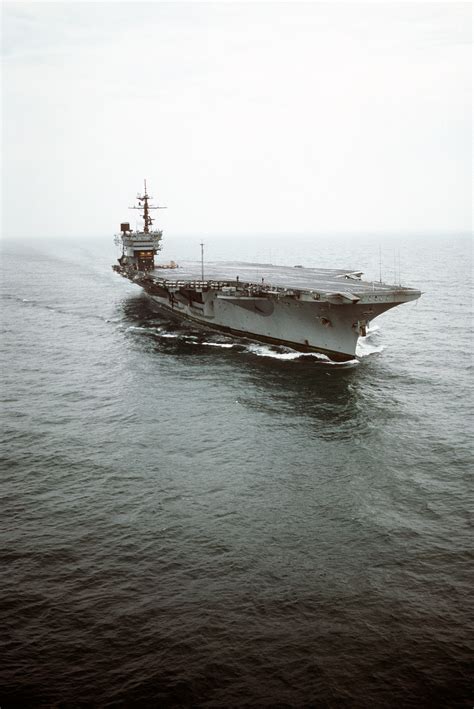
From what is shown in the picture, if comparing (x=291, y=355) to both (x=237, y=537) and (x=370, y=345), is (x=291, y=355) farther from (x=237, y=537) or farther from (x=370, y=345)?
(x=237, y=537)

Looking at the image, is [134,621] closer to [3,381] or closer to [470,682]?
[470,682]

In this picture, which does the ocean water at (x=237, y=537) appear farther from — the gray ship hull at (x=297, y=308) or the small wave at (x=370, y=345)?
the small wave at (x=370, y=345)

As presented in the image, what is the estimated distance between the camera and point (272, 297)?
39062mm

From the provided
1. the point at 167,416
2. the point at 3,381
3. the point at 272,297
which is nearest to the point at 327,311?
the point at 272,297

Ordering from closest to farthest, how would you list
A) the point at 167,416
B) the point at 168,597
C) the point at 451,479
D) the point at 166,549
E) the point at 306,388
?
the point at 168,597 → the point at 166,549 → the point at 451,479 → the point at 167,416 → the point at 306,388

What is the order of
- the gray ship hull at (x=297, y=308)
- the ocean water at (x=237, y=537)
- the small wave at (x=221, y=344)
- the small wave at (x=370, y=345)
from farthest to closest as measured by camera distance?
the small wave at (x=221, y=344) < the small wave at (x=370, y=345) < the gray ship hull at (x=297, y=308) < the ocean water at (x=237, y=537)

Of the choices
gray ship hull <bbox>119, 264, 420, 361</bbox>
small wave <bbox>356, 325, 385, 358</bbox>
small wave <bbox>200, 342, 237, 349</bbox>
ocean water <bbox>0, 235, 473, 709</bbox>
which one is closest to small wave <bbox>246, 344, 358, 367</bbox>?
gray ship hull <bbox>119, 264, 420, 361</bbox>

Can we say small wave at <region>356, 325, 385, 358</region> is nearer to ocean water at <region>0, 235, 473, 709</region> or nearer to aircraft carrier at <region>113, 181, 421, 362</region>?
aircraft carrier at <region>113, 181, 421, 362</region>

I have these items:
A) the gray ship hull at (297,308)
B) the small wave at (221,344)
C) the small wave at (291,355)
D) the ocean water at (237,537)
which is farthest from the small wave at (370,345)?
the small wave at (221,344)

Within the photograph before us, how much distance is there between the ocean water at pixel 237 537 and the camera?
12906 millimetres

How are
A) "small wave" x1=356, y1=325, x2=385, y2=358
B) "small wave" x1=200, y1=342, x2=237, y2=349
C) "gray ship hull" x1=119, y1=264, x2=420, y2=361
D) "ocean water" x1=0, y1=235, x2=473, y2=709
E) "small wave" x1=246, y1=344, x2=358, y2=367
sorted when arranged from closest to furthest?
"ocean water" x1=0, y1=235, x2=473, y2=709, "gray ship hull" x1=119, y1=264, x2=420, y2=361, "small wave" x1=246, y1=344, x2=358, y2=367, "small wave" x1=356, y1=325, x2=385, y2=358, "small wave" x1=200, y1=342, x2=237, y2=349

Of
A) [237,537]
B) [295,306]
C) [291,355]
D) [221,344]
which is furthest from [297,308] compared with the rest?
[237,537]

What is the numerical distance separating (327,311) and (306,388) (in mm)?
6521

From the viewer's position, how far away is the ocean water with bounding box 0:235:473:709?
42.3ft
